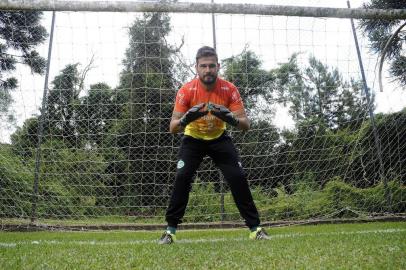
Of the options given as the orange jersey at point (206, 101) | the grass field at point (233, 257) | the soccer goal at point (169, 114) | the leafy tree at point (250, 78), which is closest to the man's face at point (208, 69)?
the orange jersey at point (206, 101)

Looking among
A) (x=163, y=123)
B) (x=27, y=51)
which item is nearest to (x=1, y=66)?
(x=27, y=51)

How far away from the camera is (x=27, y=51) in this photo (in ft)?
22.1

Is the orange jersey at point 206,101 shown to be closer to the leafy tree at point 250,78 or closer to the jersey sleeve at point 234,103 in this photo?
the jersey sleeve at point 234,103

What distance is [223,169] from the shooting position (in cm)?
401

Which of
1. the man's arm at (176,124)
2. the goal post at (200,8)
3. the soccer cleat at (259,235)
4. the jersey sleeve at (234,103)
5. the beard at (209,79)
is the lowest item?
the soccer cleat at (259,235)

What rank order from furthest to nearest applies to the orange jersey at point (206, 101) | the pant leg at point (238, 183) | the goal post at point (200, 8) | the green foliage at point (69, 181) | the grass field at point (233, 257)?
the green foliage at point (69, 181) → the goal post at point (200, 8) → the orange jersey at point (206, 101) → the pant leg at point (238, 183) → the grass field at point (233, 257)

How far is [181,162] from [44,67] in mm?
3792

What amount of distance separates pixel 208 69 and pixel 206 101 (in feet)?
1.11

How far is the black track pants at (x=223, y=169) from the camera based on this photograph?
3.89 metres

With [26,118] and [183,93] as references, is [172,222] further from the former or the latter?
[26,118]

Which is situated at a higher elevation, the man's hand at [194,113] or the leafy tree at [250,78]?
the leafy tree at [250,78]

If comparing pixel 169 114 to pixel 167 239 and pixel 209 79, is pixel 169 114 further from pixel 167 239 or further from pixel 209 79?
pixel 167 239

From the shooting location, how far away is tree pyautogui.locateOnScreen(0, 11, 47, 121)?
6.53m

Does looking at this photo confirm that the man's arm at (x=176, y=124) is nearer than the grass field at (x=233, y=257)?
No
